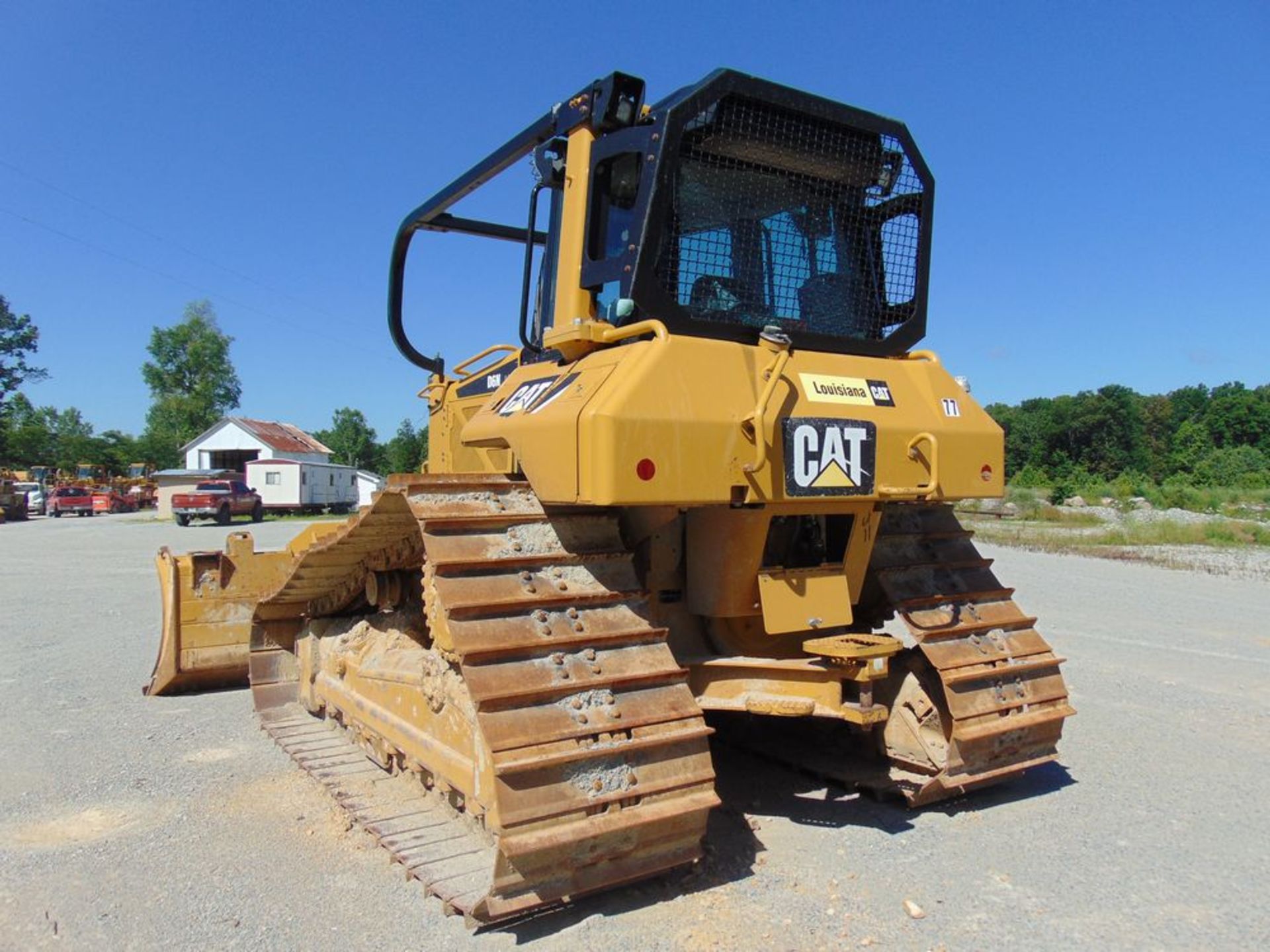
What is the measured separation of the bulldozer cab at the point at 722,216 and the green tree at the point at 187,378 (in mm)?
67338

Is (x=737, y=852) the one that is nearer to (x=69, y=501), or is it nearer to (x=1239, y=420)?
(x=69, y=501)

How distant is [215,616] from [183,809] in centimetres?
265

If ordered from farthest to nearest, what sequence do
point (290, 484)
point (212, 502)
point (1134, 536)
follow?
1. point (290, 484)
2. point (212, 502)
3. point (1134, 536)

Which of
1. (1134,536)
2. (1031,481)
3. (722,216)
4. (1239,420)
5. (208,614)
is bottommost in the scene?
(1134,536)

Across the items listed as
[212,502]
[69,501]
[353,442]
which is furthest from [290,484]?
[353,442]

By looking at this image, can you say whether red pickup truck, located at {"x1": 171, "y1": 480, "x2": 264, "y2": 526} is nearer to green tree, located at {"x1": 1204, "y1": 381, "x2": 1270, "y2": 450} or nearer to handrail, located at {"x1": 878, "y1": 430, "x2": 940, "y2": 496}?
handrail, located at {"x1": 878, "y1": 430, "x2": 940, "y2": 496}

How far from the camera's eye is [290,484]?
1586 inches

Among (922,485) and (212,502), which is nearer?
(922,485)

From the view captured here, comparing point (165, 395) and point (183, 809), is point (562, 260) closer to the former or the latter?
point (183, 809)

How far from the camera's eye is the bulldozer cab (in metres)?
3.91

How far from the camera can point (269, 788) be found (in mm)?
4797

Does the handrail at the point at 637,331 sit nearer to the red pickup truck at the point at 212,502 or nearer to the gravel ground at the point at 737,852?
the gravel ground at the point at 737,852

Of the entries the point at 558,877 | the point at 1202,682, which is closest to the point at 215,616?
the point at 558,877

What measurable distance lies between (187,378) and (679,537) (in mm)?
69860
